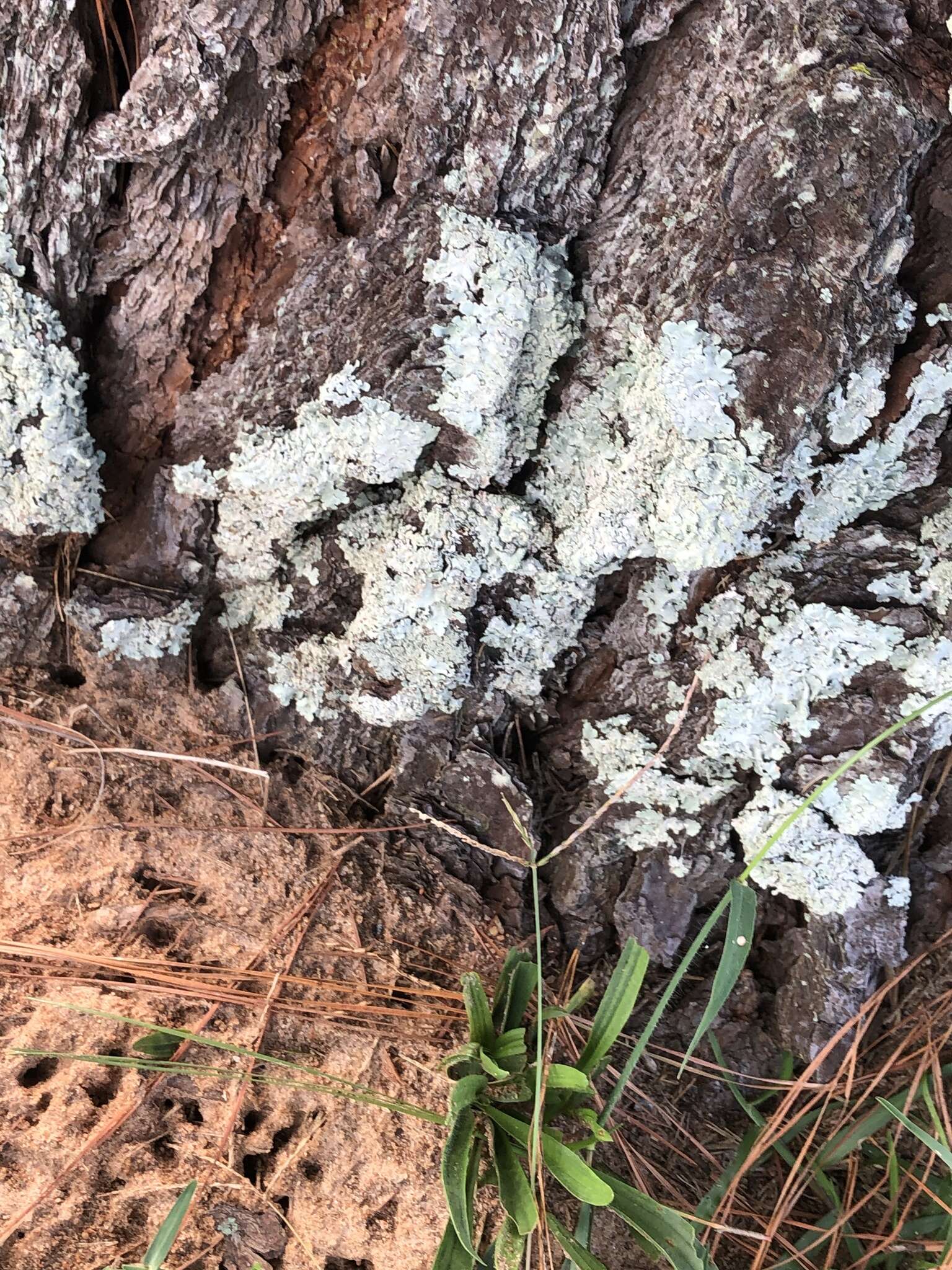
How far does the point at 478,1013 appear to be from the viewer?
1237mm

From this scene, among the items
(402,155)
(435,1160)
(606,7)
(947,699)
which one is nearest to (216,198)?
(402,155)

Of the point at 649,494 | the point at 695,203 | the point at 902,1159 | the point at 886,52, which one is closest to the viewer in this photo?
the point at 886,52

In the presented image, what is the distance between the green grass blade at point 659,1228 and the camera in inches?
44.4

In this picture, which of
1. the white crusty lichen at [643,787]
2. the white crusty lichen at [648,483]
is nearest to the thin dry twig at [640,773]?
the white crusty lichen at [643,787]

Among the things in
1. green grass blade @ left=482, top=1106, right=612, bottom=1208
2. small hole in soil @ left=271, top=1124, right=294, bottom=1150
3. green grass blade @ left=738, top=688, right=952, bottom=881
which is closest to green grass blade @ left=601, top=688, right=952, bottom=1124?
green grass blade @ left=738, top=688, right=952, bottom=881

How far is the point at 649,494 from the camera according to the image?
48.8 inches

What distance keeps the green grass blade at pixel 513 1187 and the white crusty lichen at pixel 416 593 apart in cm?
63

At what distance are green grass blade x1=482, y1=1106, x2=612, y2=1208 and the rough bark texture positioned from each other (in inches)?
9.4

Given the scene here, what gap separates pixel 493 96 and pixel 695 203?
290mm

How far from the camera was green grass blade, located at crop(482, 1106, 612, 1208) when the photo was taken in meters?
1.10

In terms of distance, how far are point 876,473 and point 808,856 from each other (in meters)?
0.59

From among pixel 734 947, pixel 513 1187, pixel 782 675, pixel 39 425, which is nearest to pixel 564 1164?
pixel 513 1187

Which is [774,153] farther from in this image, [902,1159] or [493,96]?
[902,1159]

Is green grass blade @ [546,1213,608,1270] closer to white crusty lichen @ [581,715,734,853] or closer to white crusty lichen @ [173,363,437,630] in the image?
white crusty lichen @ [581,715,734,853]
